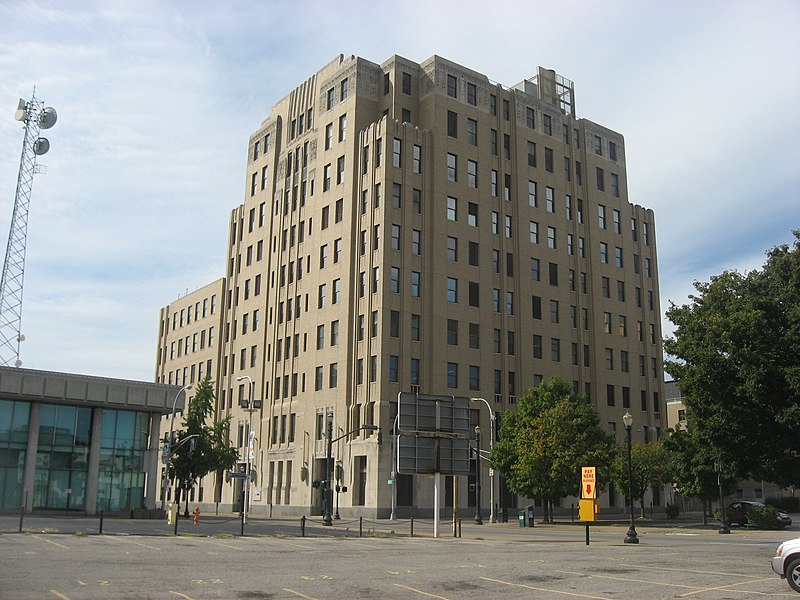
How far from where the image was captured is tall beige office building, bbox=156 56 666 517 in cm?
6888

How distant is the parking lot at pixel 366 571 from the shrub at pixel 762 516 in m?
18.3

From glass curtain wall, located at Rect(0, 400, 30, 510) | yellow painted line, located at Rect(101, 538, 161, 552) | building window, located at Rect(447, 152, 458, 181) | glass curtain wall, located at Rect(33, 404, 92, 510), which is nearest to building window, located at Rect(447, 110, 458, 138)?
building window, located at Rect(447, 152, 458, 181)

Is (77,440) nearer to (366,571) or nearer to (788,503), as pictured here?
(366,571)

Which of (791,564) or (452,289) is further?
(452,289)

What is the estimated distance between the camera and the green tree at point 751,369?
40.4m

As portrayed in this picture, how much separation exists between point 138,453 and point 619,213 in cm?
5785

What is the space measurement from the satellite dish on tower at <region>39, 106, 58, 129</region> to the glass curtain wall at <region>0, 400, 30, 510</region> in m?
42.4

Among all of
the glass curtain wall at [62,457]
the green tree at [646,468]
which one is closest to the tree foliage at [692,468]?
the green tree at [646,468]

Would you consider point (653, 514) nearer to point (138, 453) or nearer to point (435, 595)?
point (138, 453)

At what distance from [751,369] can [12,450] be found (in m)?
45.9

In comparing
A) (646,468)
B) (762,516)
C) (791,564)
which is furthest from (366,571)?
(646,468)

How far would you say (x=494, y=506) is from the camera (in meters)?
65.9

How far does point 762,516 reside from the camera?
46812 millimetres

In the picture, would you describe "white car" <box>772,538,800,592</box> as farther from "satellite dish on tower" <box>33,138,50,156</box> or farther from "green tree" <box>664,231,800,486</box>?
"satellite dish on tower" <box>33,138,50,156</box>
